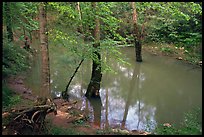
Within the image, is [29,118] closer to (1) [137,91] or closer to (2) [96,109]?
(2) [96,109]

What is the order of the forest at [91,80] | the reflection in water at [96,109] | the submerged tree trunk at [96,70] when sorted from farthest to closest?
the submerged tree trunk at [96,70]
the reflection in water at [96,109]
the forest at [91,80]

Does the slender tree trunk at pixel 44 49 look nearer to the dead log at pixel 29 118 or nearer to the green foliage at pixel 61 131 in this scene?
the dead log at pixel 29 118

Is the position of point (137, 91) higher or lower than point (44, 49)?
lower

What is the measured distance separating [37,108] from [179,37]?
1701cm

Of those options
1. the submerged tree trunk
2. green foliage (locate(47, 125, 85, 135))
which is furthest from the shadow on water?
green foliage (locate(47, 125, 85, 135))

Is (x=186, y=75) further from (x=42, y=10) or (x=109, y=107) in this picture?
(x=42, y=10)

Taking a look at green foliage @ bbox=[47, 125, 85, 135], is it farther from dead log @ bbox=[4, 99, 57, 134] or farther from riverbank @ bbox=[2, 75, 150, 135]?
dead log @ bbox=[4, 99, 57, 134]

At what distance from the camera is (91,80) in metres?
11.2

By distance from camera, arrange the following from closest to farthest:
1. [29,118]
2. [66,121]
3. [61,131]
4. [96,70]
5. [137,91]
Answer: [29,118] → [61,131] → [66,121] → [96,70] → [137,91]

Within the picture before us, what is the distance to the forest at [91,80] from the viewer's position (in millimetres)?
7574

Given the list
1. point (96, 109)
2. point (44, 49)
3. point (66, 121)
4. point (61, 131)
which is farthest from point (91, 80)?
point (44, 49)

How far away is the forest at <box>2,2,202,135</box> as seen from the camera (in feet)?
24.8

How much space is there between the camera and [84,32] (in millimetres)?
10805

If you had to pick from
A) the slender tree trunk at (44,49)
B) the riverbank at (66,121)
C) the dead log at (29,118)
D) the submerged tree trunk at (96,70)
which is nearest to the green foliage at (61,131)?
the riverbank at (66,121)
